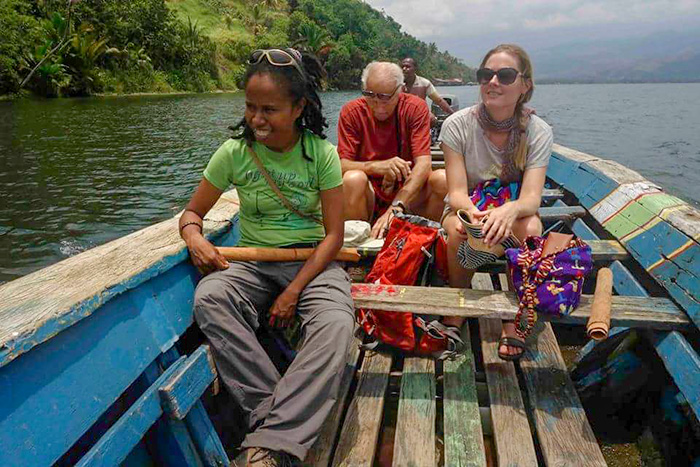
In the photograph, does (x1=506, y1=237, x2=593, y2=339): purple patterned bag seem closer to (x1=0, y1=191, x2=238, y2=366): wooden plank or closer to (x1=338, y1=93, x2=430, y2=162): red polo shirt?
(x1=0, y1=191, x2=238, y2=366): wooden plank

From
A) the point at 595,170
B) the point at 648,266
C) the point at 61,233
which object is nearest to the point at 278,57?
the point at 648,266

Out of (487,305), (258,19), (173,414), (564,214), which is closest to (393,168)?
(564,214)

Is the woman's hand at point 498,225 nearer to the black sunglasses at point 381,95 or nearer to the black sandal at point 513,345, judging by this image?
the black sandal at point 513,345

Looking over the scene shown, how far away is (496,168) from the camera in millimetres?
2600

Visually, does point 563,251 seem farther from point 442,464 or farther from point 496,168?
point 442,464

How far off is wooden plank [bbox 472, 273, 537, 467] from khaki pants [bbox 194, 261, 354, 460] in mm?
673

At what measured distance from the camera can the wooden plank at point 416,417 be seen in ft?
5.70

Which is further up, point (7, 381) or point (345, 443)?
point (7, 381)

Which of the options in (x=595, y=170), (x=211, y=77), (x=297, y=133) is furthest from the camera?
(x=211, y=77)

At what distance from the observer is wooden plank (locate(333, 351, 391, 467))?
5.73ft

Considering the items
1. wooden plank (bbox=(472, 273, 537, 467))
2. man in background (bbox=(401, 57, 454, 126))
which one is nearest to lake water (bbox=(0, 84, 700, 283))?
man in background (bbox=(401, 57, 454, 126))

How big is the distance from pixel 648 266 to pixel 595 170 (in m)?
1.45

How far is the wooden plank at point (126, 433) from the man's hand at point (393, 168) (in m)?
2.10

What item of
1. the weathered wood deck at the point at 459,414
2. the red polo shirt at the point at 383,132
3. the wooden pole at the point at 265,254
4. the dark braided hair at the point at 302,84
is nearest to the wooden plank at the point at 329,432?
the weathered wood deck at the point at 459,414
